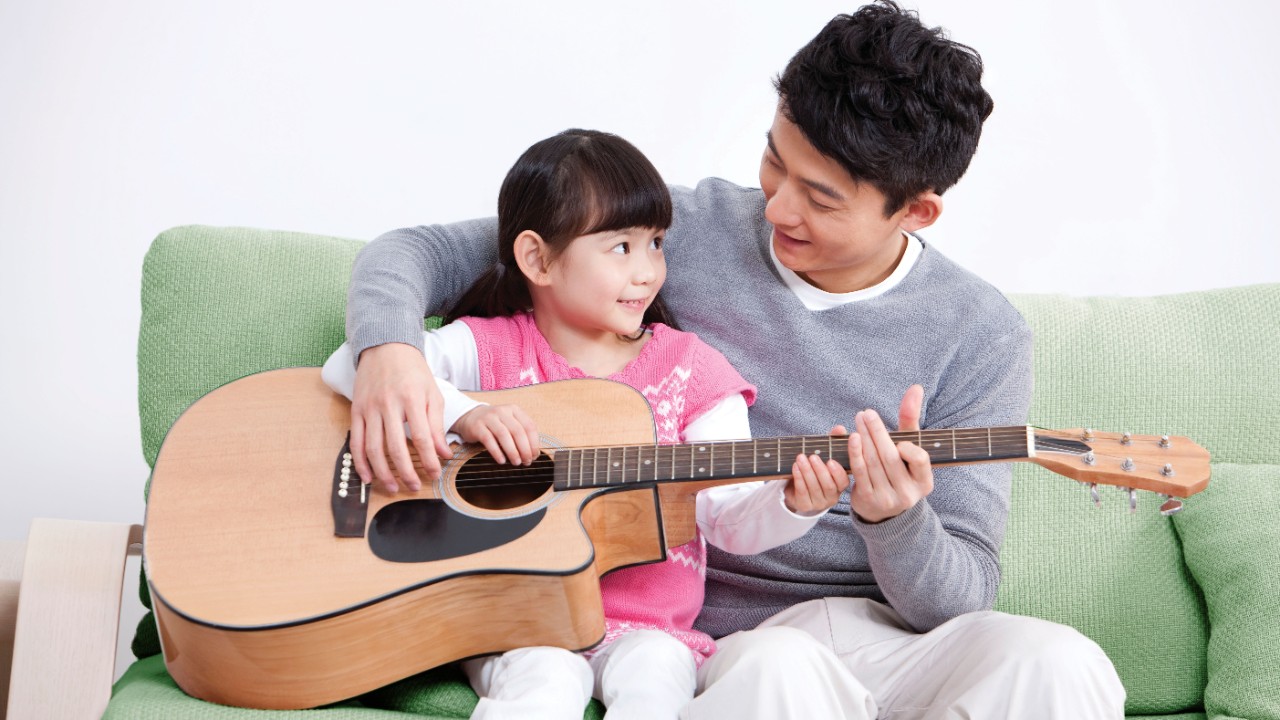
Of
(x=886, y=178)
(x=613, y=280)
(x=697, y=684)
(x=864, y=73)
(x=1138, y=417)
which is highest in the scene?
(x=864, y=73)

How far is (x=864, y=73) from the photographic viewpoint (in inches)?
66.3

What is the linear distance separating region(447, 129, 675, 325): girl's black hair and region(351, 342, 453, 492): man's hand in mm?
315

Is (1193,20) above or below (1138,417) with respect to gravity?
above

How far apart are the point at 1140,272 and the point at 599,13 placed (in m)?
1.32

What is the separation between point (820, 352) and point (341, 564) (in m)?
0.81

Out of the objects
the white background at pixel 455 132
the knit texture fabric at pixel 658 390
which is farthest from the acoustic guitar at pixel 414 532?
the white background at pixel 455 132

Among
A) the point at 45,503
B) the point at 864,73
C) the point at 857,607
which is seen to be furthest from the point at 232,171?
the point at 857,607

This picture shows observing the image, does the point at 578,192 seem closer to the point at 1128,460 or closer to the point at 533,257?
the point at 533,257

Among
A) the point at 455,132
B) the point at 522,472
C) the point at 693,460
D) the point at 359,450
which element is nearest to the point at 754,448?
the point at 693,460

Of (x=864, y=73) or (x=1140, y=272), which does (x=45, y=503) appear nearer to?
(x=864, y=73)

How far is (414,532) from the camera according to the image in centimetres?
145

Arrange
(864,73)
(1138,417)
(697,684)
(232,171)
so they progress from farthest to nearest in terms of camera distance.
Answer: (232,171) < (1138,417) < (864,73) < (697,684)

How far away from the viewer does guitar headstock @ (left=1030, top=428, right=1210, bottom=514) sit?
131 cm

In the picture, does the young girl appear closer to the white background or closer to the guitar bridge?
the guitar bridge
